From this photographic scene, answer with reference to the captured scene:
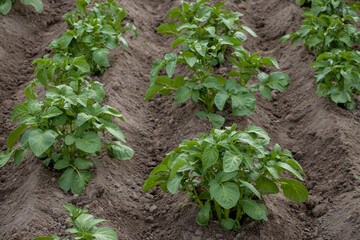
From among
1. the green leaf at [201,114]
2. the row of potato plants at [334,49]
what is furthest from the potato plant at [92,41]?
the row of potato plants at [334,49]

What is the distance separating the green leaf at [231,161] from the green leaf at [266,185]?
0.40 m

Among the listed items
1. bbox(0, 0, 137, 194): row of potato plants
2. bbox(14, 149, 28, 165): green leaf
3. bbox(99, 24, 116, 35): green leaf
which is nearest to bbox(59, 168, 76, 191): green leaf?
bbox(0, 0, 137, 194): row of potato plants

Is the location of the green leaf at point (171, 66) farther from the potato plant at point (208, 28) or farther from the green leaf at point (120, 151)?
the green leaf at point (120, 151)

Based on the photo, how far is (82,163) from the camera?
16.0 ft

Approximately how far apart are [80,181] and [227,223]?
52.4 inches

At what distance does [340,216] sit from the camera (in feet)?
14.9

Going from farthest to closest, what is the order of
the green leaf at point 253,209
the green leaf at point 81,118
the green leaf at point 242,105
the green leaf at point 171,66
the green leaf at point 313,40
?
1. the green leaf at point 313,40
2. the green leaf at point 242,105
3. the green leaf at point 171,66
4. the green leaf at point 81,118
5. the green leaf at point 253,209

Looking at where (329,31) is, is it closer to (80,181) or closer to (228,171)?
(228,171)

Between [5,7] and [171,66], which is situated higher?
[171,66]

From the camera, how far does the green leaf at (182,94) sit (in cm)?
551

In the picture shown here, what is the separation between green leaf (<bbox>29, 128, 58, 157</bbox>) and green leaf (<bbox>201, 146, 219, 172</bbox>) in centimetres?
132

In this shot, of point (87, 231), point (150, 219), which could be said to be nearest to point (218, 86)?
point (150, 219)

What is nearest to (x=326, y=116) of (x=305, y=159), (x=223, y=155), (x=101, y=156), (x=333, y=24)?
(x=305, y=159)

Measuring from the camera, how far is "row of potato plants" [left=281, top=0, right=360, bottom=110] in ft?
18.4
